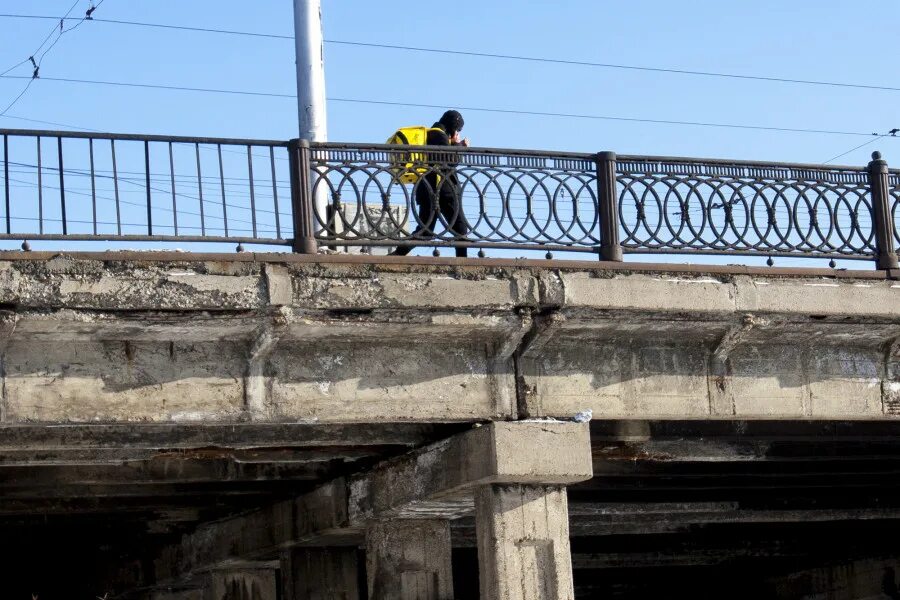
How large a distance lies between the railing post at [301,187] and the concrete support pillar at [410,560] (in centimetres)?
337

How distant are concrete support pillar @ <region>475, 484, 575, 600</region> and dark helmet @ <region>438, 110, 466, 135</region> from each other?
3735 mm

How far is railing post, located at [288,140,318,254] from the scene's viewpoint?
11359 millimetres

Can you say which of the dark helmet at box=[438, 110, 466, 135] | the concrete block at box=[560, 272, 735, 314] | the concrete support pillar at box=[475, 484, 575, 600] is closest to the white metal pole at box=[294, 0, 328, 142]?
the dark helmet at box=[438, 110, 466, 135]

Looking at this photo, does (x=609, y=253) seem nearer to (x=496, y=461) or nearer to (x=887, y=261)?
(x=496, y=461)

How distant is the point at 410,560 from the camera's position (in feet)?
44.3

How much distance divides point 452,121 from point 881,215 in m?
3.97

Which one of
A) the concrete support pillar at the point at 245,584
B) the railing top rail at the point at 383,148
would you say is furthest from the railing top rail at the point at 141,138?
the concrete support pillar at the point at 245,584

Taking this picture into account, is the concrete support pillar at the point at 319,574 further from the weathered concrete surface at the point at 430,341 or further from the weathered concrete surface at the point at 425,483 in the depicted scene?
the weathered concrete surface at the point at 430,341

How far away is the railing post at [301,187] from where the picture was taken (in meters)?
11.4

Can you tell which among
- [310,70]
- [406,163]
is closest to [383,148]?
[406,163]

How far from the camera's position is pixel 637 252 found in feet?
40.4

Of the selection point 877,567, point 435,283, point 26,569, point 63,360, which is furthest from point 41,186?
point 877,567

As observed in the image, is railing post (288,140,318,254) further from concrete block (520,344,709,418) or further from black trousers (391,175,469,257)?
concrete block (520,344,709,418)

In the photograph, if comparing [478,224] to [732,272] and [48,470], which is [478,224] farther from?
[48,470]
